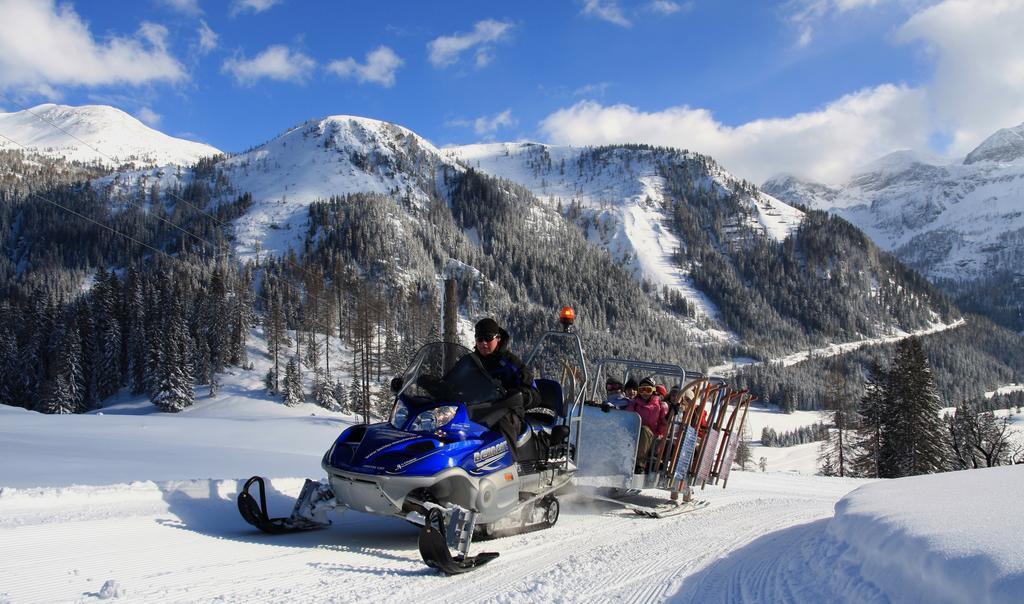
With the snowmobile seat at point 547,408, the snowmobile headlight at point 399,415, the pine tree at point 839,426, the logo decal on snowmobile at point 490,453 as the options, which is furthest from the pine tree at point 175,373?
the logo decal on snowmobile at point 490,453

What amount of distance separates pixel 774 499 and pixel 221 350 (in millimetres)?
68705

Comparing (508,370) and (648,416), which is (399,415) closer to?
(508,370)

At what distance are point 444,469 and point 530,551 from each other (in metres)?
1.39

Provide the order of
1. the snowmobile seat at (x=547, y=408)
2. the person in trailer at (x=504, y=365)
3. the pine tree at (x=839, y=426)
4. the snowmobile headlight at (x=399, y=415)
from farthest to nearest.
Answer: the pine tree at (x=839, y=426), the snowmobile seat at (x=547, y=408), the person in trailer at (x=504, y=365), the snowmobile headlight at (x=399, y=415)

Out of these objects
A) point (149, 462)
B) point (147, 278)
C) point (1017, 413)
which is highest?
point (147, 278)

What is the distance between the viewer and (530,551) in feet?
22.1

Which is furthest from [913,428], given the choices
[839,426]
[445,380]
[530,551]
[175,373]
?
[175,373]

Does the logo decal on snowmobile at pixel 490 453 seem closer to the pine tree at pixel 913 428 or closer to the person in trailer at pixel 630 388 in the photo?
the person in trailer at pixel 630 388

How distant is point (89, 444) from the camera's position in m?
13.8

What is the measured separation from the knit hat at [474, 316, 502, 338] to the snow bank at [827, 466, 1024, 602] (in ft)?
13.0

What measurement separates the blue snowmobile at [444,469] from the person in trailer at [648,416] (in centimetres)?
187

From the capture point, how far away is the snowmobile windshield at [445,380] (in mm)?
6945

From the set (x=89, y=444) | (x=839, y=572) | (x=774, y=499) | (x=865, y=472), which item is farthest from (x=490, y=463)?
(x=865, y=472)

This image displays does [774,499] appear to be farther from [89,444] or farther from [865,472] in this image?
[865,472]
